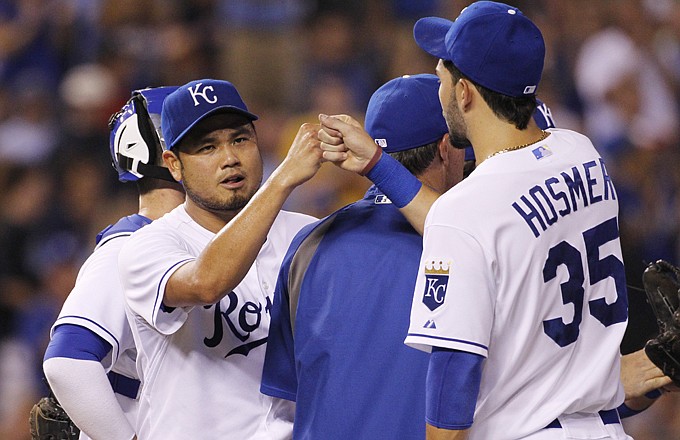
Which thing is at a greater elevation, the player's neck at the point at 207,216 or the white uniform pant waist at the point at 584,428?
the player's neck at the point at 207,216

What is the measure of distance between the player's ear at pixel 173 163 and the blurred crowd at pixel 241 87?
3953 mm

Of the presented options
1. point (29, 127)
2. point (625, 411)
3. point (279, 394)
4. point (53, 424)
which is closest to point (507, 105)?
point (279, 394)

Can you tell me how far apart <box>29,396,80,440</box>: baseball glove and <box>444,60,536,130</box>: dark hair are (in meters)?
1.79

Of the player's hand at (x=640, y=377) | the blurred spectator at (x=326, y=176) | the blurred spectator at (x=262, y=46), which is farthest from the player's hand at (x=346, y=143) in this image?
the blurred spectator at (x=262, y=46)

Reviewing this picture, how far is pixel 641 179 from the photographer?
713cm

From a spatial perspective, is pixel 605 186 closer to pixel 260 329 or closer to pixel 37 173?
pixel 260 329

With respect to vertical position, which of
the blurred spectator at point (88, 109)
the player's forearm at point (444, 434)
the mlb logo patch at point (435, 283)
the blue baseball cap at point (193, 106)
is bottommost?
the blurred spectator at point (88, 109)

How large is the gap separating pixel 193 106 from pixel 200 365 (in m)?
0.74

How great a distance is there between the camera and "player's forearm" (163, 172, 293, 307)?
2.78 m

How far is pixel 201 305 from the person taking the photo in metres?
2.99

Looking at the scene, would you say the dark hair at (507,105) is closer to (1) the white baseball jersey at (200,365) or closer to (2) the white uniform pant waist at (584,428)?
(2) the white uniform pant waist at (584,428)

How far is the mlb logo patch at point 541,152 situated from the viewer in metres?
2.65

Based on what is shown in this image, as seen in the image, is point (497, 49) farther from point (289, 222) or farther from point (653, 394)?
point (653, 394)

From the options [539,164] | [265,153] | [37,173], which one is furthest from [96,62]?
[539,164]
